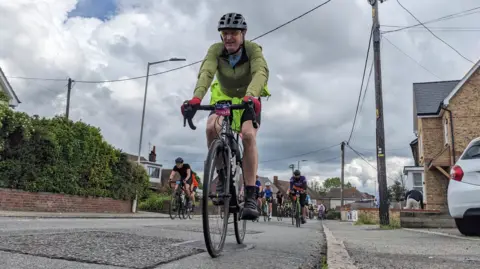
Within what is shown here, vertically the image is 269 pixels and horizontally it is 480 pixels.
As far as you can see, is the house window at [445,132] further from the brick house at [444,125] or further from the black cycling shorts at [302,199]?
the black cycling shorts at [302,199]

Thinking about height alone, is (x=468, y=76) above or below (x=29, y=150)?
above

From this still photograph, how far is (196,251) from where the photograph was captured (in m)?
3.56

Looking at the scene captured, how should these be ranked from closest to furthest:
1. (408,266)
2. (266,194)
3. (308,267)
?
(308,267) < (408,266) < (266,194)

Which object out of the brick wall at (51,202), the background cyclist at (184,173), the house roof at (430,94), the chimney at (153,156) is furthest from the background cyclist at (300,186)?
the chimney at (153,156)

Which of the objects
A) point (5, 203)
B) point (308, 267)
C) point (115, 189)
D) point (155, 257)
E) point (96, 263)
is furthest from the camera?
point (115, 189)

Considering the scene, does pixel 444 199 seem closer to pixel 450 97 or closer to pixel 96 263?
pixel 450 97

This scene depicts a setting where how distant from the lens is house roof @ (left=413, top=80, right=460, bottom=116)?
2533cm

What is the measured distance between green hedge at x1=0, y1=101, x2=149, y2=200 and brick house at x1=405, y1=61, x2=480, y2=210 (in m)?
16.0

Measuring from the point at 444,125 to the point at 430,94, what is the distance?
377 cm

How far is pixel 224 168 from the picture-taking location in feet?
12.8

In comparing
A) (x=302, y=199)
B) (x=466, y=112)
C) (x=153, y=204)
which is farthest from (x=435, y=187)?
(x=153, y=204)

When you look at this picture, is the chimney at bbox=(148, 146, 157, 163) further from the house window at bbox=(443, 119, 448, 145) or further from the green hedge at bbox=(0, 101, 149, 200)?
the house window at bbox=(443, 119, 448, 145)

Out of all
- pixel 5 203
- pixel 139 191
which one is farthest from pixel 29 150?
pixel 139 191

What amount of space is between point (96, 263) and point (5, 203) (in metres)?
12.7
